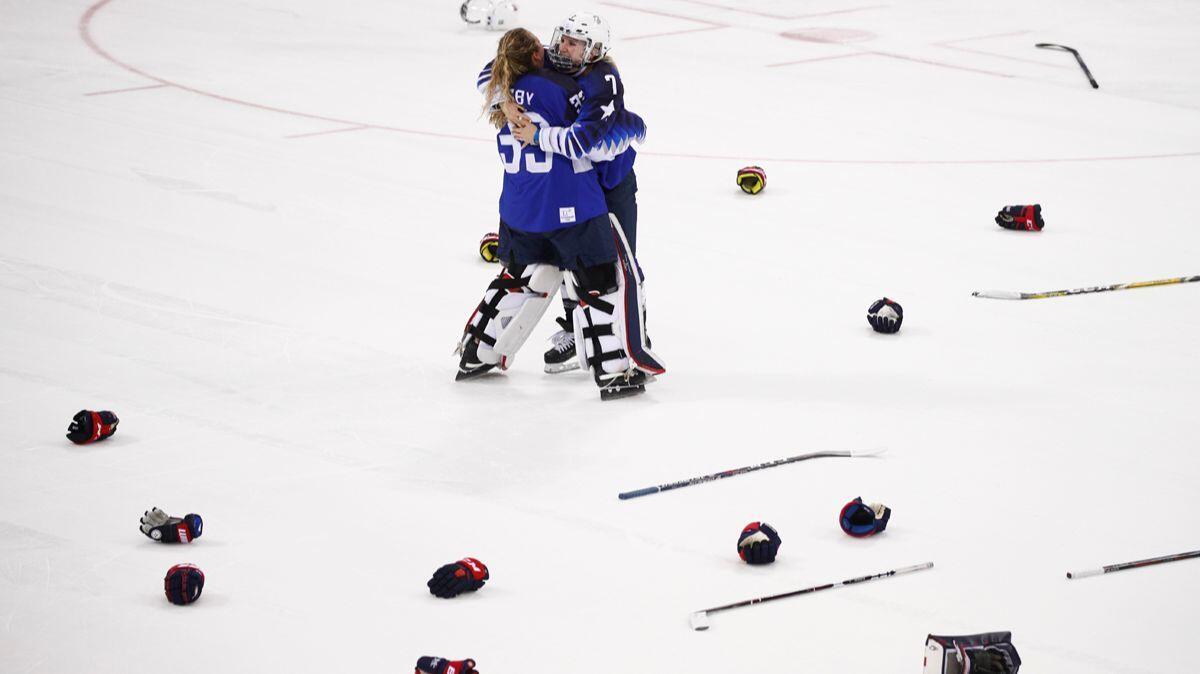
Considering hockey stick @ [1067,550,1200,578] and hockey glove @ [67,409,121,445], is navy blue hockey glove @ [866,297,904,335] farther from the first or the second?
hockey glove @ [67,409,121,445]

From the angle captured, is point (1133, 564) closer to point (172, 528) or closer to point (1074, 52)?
point (172, 528)

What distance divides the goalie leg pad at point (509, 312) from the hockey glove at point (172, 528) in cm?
165

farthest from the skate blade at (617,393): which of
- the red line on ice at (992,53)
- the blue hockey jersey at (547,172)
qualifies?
the red line on ice at (992,53)

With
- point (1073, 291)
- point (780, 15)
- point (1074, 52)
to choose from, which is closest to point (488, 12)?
point (780, 15)

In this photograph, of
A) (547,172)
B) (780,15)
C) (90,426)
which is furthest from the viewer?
(780,15)

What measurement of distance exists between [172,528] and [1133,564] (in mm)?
2678

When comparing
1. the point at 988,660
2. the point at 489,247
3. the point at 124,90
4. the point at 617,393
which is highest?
the point at 988,660

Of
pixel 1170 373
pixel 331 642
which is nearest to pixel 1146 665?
pixel 331 642

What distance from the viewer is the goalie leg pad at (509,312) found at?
19.4 ft

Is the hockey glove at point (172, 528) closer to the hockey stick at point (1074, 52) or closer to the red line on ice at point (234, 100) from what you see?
the red line on ice at point (234, 100)

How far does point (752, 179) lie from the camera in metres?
8.77

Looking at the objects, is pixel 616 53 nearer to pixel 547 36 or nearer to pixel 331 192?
pixel 547 36

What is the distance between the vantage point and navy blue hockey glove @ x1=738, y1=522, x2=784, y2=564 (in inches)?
173

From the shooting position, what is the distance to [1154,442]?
17.4ft
